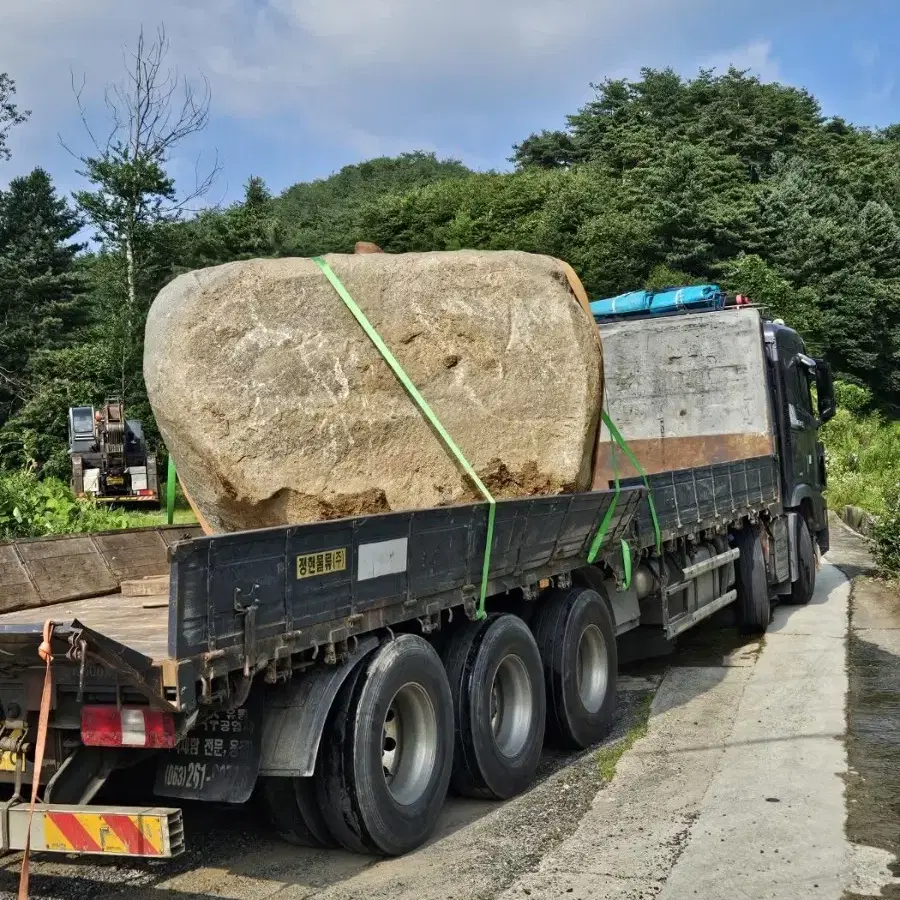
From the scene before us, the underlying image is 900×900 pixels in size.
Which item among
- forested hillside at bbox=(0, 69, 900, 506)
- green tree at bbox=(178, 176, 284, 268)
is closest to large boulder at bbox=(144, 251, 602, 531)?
forested hillside at bbox=(0, 69, 900, 506)

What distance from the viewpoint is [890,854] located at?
14.8 feet

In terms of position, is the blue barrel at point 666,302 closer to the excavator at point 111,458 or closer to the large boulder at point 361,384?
Answer: the large boulder at point 361,384

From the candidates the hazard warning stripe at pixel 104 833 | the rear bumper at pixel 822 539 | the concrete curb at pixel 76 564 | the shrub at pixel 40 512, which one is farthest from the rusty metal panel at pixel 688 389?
the hazard warning stripe at pixel 104 833

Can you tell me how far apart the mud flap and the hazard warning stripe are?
16.0 inches

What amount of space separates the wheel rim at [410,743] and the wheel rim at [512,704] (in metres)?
0.76

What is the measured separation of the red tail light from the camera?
11.8 ft

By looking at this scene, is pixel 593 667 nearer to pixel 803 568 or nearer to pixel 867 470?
pixel 803 568

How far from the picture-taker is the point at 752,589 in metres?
9.80

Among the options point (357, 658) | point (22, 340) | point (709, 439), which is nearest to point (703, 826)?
point (357, 658)

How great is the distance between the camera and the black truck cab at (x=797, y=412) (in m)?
10.2

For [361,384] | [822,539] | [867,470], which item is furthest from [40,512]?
[867,470]

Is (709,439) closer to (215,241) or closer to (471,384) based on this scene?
(471,384)

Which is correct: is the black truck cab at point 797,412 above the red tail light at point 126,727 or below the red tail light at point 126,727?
above

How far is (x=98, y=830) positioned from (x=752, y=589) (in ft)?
24.1
